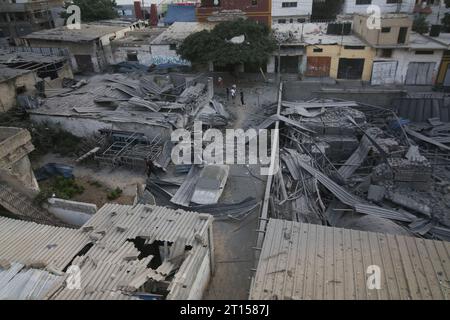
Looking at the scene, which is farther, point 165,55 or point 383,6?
point 383,6

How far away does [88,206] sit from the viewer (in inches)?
510

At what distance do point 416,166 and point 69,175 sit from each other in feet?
60.3

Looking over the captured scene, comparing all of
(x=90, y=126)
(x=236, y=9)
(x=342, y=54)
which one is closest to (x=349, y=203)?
(x=90, y=126)

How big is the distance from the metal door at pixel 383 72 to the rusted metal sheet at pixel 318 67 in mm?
3933

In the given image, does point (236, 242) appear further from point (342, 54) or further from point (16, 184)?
point (342, 54)

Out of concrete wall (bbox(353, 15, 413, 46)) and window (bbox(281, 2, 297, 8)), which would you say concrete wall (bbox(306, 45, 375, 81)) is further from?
window (bbox(281, 2, 297, 8))

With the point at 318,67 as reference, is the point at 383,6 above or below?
above

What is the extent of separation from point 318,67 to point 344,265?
25.0 meters

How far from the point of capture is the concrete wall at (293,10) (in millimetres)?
38031

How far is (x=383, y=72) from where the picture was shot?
1140 inches

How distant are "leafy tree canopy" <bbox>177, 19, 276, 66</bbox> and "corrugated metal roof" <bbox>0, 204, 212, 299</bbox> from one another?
1876 cm

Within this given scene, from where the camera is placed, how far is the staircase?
12.9 metres
